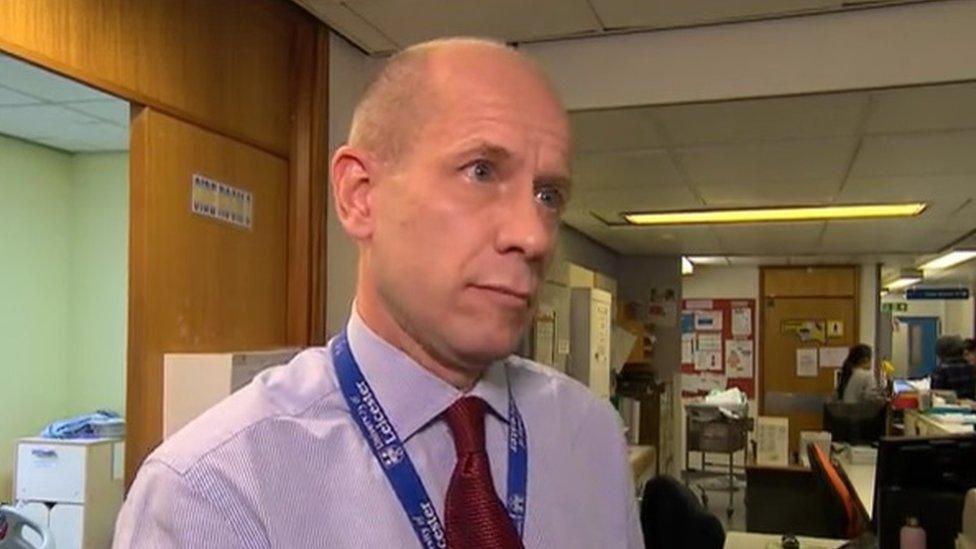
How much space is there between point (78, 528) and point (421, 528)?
3.67m

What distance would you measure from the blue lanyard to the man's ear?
0.42 ft

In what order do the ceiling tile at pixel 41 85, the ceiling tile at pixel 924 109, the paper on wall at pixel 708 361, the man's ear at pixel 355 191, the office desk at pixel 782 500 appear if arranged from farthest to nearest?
the paper on wall at pixel 708 361 → the office desk at pixel 782 500 → the ceiling tile at pixel 41 85 → the ceiling tile at pixel 924 109 → the man's ear at pixel 355 191

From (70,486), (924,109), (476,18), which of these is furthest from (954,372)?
(70,486)

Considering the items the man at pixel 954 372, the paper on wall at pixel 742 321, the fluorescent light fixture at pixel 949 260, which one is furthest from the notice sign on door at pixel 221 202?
the paper on wall at pixel 742 321

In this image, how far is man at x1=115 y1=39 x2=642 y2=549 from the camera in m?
0.74

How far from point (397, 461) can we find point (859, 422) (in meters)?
6.47

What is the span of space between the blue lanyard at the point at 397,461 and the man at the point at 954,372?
25.9 feet

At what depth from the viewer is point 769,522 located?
5.80 metres

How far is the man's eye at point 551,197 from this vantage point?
80cm

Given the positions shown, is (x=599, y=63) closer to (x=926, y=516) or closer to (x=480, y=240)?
(x=926, y=516)

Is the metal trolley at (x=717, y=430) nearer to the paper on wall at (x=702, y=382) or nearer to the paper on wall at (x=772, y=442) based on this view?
the paper on wall at (x=772, y=442)

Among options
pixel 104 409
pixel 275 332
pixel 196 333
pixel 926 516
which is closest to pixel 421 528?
pixel 196 333

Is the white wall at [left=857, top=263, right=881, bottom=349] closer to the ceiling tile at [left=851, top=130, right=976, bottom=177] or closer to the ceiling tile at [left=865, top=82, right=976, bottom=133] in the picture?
the ceiling tile at [left=851, top=130, right=976, bottom=177]

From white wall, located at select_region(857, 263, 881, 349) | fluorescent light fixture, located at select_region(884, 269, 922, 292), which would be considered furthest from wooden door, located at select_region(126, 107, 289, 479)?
fluorescent light fixture, located at select_region(884, 269, 922, 292)
